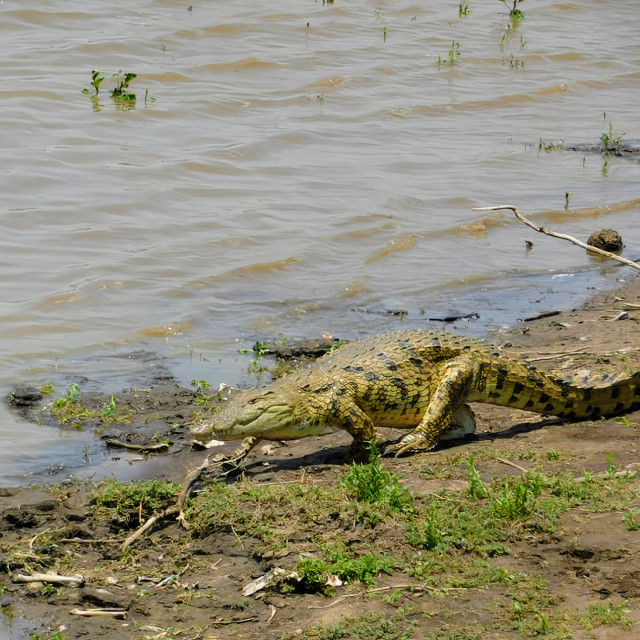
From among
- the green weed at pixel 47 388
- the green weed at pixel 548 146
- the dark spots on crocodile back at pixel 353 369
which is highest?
the green weed at pixel 548 146

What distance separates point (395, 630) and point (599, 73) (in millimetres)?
17345

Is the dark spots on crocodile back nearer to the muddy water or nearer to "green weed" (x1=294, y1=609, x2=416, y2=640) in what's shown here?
the muddy water

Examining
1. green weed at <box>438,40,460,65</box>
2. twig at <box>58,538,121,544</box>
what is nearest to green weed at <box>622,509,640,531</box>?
twig at <box>58,538,121,544</box>

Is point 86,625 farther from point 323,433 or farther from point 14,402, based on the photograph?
point 14,402

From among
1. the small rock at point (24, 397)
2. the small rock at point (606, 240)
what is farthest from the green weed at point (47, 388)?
the small rock at point (606, 240)

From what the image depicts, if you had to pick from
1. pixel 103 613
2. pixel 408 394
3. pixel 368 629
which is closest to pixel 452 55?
pixel 408 394

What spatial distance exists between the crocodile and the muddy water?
151cm

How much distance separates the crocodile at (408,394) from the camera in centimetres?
570

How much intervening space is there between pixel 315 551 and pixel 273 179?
883 cm

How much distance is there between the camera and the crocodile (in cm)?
570

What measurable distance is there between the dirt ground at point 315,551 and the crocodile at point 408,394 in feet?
0.51

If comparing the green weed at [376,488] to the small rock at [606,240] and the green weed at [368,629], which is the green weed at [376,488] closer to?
the green weed at [368,629]

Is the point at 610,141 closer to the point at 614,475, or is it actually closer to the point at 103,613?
the point at 614,475

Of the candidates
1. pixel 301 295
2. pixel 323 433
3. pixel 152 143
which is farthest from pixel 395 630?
pixel 152 143
